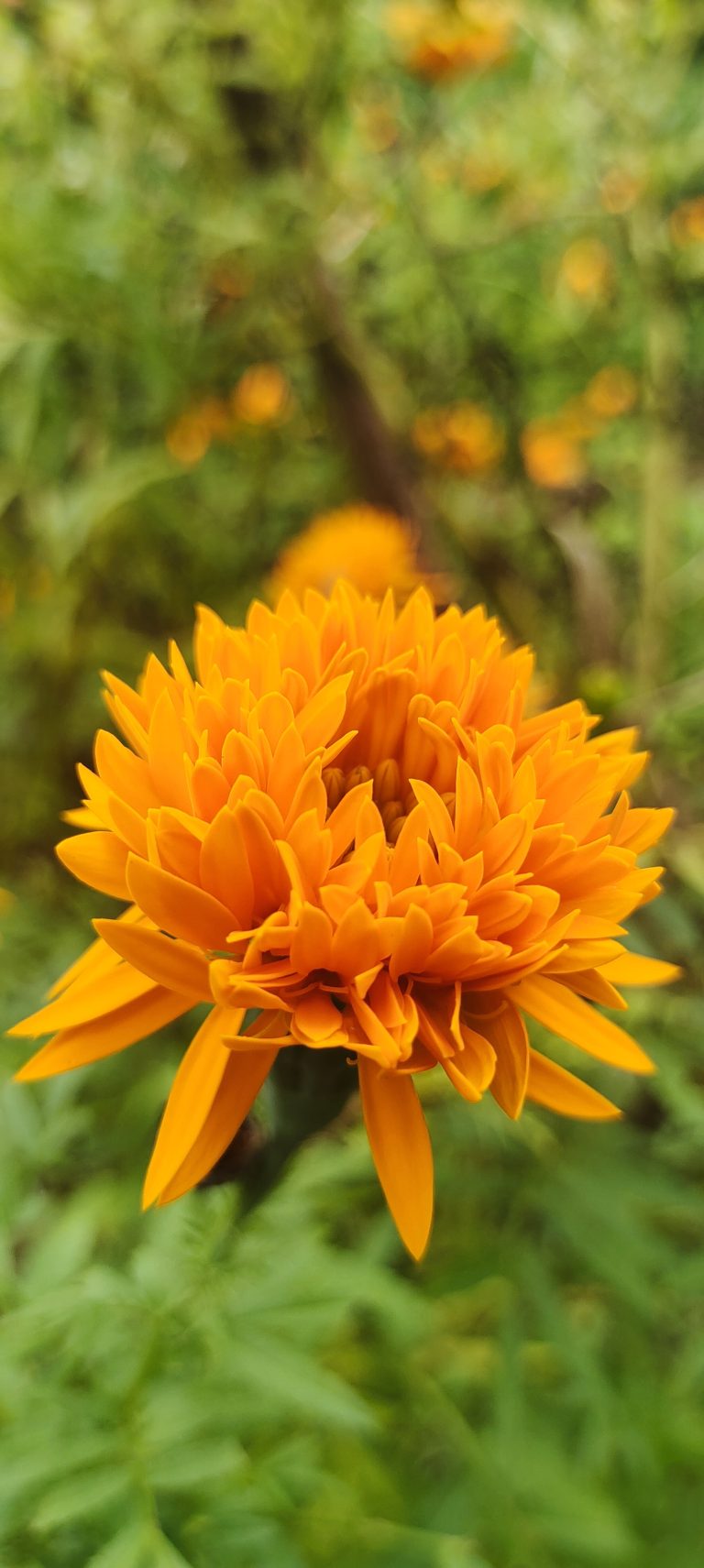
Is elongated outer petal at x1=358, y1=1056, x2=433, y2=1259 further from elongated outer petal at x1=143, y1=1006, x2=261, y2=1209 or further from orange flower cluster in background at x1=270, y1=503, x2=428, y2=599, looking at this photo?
orange flower cluster in background at x1=270, y1=503, x2=428, y2=599

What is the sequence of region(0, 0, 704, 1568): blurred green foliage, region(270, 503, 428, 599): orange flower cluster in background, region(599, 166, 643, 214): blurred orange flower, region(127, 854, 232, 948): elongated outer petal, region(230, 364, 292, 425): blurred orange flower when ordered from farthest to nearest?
region(230, 364, 292, 425): blurred orange flower < region(599, 166, 643, 214): blurred orange flower < region(270, 503, 428, 599): orange flower cluster in background < region(0, 0, 704, 1568): blurred green foliage < region(127, 854, 232, 948): elongated outer petal

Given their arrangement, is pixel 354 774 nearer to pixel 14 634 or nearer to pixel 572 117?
pixel 14 634

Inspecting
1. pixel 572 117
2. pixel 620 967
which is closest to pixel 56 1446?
pixel 620 967

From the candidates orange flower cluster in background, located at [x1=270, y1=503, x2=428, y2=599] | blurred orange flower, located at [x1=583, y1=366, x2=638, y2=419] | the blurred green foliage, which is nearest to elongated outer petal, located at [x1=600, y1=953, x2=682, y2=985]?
the blurred green foliage

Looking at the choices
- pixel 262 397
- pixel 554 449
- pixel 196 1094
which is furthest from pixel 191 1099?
pixel 554 449

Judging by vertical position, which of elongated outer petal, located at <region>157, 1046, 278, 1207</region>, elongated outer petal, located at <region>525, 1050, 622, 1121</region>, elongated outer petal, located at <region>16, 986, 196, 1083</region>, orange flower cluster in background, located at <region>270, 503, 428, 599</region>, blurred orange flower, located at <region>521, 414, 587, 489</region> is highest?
blurred orange flower, located at <region>521, 414, 587, 489</region>
